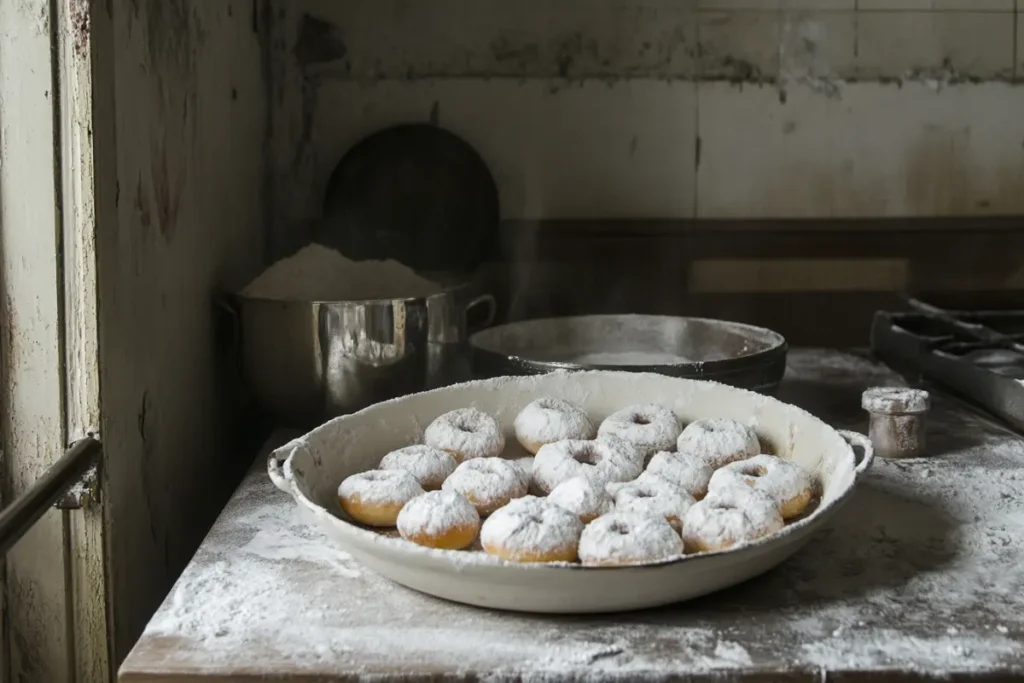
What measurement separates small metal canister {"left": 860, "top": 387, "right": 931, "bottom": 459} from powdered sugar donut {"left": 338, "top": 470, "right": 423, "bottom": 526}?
611 millimetres

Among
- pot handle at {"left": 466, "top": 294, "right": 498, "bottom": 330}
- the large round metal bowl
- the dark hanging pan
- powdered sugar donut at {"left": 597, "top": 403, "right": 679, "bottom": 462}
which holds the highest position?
the dark hanging pan

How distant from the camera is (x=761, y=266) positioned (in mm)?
2045

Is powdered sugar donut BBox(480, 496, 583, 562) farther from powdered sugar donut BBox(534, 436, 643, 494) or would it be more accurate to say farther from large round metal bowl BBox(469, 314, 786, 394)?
large round metal bowl BBox(469, 314, 786, 394)

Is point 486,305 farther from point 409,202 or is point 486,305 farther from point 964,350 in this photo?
point 964,350

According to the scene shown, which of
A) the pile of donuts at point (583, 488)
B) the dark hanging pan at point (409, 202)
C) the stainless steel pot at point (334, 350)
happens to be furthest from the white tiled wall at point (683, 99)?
the pile of donuts at point (583, 488)

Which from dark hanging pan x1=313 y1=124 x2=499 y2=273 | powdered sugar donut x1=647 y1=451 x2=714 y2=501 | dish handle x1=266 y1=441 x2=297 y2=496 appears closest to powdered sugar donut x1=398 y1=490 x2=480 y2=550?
dish handle x1=266 y1=441 x2=297 y2=496

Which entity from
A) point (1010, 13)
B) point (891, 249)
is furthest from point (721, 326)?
point (1010, 13)

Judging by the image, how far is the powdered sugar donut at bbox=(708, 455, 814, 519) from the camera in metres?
0.98

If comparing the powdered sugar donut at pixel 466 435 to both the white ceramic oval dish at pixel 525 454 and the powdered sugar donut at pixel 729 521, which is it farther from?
the powdered sugar donut at pixel 729 521

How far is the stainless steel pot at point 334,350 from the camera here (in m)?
1.35

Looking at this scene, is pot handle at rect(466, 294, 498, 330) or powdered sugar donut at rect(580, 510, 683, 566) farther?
pot handle at rect(466, 294, 498, 330)

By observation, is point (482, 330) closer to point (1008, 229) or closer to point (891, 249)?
point (891, 249)

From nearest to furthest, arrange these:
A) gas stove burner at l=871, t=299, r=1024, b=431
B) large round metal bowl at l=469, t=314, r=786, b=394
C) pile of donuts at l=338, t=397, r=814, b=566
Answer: pile of donuts at l=338, t=397, r=814, b=566
gas stove burner at l=871, t=299, r=1024, b=431
large round metal bowl at l=469, t=314, r=786, b=394

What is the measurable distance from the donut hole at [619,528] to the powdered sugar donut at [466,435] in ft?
0.93
